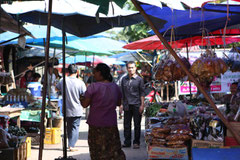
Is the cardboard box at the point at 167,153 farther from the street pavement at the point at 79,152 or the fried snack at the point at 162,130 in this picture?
the street pavement at the point at 79,152

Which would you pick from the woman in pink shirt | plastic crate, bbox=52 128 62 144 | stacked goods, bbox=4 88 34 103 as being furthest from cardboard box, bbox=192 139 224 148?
stacked goods, bbox=4 88 34 103

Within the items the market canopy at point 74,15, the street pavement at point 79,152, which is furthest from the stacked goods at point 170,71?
the street pavement at point 79,152

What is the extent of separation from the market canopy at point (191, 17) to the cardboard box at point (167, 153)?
218 cm

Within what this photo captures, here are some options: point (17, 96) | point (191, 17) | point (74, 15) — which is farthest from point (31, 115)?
point (191, 17)

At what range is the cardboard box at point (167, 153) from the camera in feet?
15.9

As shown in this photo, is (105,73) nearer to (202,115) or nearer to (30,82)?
(202,115)

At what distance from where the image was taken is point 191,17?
7.27 metres

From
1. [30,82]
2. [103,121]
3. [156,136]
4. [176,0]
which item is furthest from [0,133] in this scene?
[30,82]

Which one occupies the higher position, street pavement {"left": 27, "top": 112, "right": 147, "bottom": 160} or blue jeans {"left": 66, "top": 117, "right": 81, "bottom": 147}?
blue jeans {"left": 66, "top": 117, "right": 81, "bottom": 147}

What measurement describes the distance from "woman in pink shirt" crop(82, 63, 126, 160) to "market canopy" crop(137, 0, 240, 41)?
4.47 feet

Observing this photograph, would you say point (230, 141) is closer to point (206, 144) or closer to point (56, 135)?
point (206, 144)

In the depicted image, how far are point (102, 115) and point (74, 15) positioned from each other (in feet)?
6.56

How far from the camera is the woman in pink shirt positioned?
6.01 metres

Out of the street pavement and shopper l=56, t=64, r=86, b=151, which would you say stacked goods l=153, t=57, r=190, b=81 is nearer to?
the street pavement
